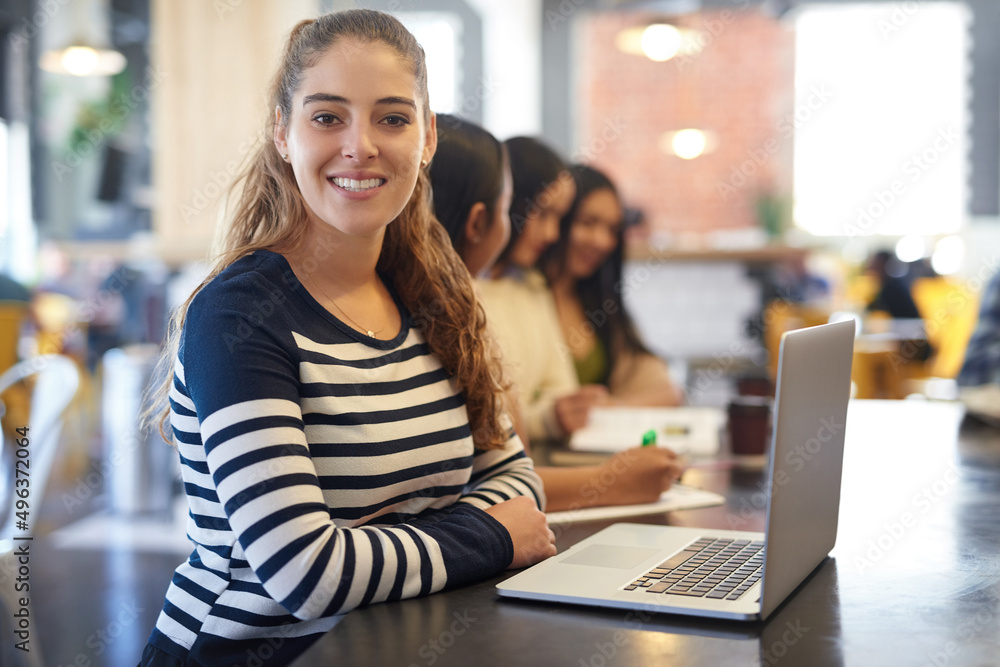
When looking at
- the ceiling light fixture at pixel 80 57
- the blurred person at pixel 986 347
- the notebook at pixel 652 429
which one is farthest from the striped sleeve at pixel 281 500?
the ceiling light fixture at pixel 80 57

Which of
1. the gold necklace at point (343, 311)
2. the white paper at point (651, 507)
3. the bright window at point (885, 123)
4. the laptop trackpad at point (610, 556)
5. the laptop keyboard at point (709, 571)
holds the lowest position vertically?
the white paper at point (651, 507)

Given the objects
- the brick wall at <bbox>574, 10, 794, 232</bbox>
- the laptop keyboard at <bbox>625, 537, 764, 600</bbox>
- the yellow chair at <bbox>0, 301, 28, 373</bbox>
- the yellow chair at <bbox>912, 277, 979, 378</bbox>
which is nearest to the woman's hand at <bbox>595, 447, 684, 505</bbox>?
the laptop keyboard at <bbox>625, 537, 764, 600</bbox>

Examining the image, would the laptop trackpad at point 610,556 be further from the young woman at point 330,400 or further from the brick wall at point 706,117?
the brick wall at point 706,117

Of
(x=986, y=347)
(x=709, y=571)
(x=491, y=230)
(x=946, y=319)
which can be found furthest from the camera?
(x=946, y=319)

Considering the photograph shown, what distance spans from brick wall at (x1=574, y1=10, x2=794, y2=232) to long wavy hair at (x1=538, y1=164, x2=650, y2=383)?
5.77 m

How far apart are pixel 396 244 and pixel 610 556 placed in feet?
1.65

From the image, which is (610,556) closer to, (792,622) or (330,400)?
(792,622)

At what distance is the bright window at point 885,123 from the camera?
8000mm

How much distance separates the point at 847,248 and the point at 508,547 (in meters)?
7.86

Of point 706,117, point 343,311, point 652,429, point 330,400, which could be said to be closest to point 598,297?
point 652,429

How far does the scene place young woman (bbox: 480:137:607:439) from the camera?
2203mm

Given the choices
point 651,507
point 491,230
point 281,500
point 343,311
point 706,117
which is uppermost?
point 706,117

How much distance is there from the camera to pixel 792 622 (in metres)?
0.83

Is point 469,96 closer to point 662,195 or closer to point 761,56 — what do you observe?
point 662,195
